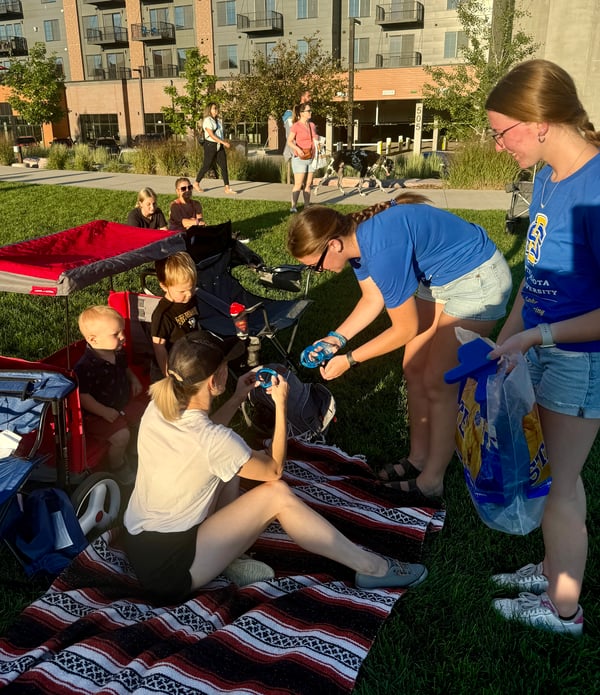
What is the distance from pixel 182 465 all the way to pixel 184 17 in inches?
1948

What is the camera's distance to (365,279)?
3.23 meters

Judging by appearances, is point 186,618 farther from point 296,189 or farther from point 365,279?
point 296,189

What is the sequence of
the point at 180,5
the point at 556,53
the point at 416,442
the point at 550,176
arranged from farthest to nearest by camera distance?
the point at 180,5, the point at 556,53, the point at 416,442, the point at 550,176

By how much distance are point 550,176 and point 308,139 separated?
33.0 feet

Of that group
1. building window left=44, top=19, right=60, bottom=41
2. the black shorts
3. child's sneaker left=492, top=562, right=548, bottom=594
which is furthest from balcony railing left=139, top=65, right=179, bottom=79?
child's sneaker left=492, top=562, right=548, bottom=594

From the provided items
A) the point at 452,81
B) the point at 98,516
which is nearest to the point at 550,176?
the point at 98,516

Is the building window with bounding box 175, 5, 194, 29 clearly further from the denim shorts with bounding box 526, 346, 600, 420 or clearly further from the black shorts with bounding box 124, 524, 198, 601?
the denim shorts with bounding box 526, 346, 600, 420

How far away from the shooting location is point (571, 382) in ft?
7.27

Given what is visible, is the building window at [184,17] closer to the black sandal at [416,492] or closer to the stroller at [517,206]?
the stroller at [517,206]

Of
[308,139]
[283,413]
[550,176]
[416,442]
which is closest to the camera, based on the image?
[550,176]

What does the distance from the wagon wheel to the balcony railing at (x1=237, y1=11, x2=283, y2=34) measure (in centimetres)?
4536

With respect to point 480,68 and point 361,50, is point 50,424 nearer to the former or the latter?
point 480,68

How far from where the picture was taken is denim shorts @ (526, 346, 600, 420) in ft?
7.16

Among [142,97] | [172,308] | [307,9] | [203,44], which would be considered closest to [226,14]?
[203,44]
